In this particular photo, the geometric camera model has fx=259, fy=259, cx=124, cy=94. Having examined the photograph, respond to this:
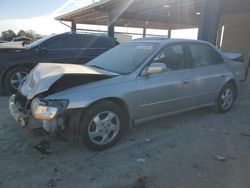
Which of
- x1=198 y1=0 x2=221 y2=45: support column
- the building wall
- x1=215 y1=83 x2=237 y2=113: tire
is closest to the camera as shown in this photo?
x1=215 y1=83 x2=237 y2=113: tire

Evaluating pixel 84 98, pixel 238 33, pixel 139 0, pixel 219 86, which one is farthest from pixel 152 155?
pixel 238 33

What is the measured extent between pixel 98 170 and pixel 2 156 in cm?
135

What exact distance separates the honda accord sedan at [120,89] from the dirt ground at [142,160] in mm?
322

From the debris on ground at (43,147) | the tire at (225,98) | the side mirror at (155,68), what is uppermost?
the side mirror at (155,68)

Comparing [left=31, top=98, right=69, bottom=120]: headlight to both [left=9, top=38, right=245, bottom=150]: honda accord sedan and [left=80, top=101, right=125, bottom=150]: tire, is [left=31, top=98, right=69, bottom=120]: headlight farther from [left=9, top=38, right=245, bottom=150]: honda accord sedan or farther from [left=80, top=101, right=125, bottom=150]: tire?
[left=80, top=101, right=125, bottom=150]: tire

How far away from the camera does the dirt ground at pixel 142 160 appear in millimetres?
2971

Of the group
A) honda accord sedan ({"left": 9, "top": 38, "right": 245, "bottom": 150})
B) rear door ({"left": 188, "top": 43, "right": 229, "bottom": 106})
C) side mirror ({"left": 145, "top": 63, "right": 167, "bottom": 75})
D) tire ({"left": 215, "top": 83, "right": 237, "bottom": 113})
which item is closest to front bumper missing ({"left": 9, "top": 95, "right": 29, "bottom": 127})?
honda accord sedan ({"left": 9, "top": 38, "right": 245, "bottom": 150})

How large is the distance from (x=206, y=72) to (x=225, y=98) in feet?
3.16

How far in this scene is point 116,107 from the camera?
370 cm

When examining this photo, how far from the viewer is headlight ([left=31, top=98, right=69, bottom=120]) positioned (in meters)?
3.19

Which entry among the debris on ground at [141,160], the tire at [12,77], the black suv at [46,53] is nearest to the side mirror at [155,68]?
the debris on ground at [141,160]


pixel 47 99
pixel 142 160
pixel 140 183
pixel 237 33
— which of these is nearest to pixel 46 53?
pixel 47 99

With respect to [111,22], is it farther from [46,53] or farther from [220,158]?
[220,158]

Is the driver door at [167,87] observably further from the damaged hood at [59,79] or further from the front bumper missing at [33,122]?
the front bumper missing at [33,122]
